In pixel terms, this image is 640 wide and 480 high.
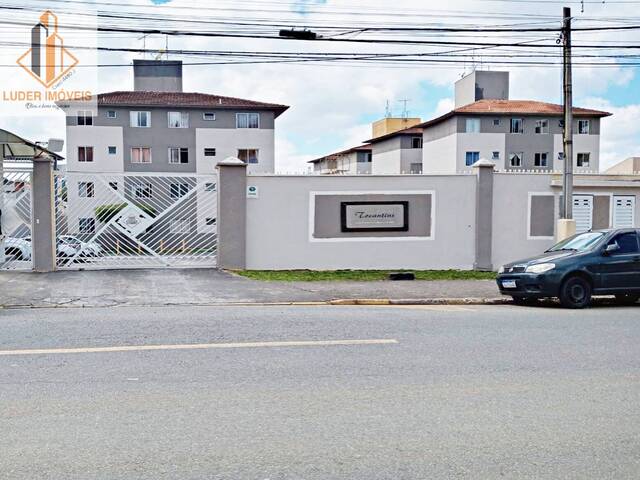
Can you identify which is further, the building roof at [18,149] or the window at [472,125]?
the window at [472,125]

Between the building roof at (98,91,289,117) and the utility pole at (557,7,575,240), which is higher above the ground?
the building roof at (98,91,289,117)

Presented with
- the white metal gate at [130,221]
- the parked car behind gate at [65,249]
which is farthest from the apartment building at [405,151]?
the parked car behind gate at [65,249]

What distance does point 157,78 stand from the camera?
54.0 metres

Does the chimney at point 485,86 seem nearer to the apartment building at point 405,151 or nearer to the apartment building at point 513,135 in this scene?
the apartment building at point 513,135

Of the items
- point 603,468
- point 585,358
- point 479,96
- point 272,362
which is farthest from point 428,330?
point 479,96

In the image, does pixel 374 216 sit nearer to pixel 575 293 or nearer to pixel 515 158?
pixel 575 293

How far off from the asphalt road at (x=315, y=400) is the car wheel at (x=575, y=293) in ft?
8.57

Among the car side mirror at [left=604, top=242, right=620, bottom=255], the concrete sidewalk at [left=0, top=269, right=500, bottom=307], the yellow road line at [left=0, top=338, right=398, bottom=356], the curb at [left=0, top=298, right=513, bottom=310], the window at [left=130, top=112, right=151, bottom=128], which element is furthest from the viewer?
the window at [left=130, top=112, right=151, bottom=128]

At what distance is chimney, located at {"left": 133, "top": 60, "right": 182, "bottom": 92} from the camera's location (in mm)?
53656

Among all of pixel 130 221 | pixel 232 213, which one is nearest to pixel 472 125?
pixel 232 213

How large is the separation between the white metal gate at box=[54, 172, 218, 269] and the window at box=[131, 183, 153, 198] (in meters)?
0.03

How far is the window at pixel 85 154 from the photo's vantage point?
48.9 metres

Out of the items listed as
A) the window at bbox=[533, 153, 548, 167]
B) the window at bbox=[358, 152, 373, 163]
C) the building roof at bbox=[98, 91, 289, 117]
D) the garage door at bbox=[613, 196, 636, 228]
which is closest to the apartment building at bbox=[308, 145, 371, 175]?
the window at bbox=[358, 152, 373, 163]

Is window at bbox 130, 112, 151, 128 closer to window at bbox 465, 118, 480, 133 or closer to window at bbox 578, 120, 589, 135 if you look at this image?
window at bbox 465, 118, 480, 133
